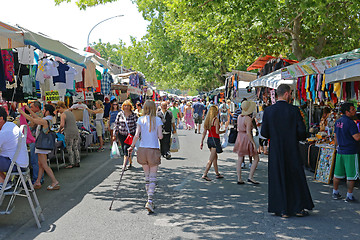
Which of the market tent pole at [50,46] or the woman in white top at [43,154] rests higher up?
the market tent pole at [50,46]

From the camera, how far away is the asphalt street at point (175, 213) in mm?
5586

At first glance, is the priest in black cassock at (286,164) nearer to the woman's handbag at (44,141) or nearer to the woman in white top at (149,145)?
the woman in white top at (149,145)

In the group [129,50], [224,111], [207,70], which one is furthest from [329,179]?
[129,50]

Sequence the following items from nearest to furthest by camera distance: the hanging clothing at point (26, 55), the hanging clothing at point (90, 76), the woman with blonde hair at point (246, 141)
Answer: the woman with blonde hair at point (246, 141), the hanging clothing at point (26, 55), the hanging clothing at point (90, 76)

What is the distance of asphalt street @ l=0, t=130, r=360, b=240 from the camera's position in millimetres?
5586

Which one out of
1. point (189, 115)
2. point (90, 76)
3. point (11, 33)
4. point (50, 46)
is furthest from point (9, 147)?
point (189, 115)

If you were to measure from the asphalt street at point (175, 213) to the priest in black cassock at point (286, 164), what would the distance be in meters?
0.22

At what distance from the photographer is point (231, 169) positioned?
11.3 m

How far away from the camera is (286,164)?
21.6 feet

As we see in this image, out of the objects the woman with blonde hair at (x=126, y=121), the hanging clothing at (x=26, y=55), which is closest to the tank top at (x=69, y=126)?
the woman with blonde hair at (x=126, y=121)

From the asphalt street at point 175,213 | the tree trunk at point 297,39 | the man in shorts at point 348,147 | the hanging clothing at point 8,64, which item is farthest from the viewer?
the tree trunk at point 297,39

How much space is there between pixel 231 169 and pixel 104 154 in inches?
210

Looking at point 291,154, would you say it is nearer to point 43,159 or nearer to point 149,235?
point 149,235

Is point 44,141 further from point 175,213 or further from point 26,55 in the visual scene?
point 175,213
